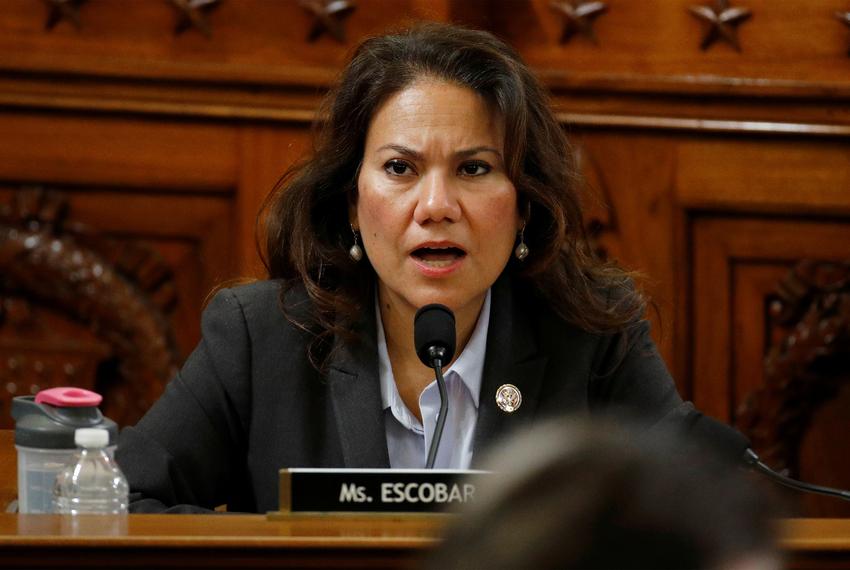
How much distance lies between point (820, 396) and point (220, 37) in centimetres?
163

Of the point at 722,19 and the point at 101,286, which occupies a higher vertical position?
the point at 722,19

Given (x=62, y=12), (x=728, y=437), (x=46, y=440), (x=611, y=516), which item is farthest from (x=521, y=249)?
(x=611, y=516)

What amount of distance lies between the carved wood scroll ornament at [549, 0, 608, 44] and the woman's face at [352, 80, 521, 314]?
1.18 m

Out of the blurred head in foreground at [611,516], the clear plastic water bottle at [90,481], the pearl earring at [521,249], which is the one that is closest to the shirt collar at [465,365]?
the pearl earring at [521,249]

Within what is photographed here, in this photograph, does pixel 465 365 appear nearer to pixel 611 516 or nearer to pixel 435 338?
pixel 435 338

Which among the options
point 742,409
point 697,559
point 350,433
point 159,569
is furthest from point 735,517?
point 742,409

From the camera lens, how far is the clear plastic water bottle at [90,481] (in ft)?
5.27

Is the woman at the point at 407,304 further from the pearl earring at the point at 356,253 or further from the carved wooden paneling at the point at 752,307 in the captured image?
the carved wooden paneling at the point at 752,307

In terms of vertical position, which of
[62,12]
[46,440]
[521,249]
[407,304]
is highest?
[62,12]

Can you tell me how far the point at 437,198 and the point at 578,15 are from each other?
133cm

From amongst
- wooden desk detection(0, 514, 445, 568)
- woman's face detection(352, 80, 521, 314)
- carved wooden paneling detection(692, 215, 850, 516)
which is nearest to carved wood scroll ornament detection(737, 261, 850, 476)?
carved wooden paneling detection(692, 215, 850, 516)

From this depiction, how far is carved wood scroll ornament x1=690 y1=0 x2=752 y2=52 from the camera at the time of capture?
3285mm

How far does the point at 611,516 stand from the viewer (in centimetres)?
48

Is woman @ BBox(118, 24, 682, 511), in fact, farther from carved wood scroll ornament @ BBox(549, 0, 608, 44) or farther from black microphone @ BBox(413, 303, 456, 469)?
carved wood scroll ornament @ BBox(549, 0, 608, 44)
